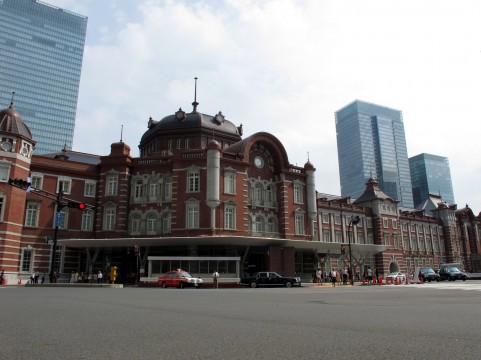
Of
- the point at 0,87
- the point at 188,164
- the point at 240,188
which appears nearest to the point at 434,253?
the point at 240,188

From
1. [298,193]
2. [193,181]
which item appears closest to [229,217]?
[193,181]

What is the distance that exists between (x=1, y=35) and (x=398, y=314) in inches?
5481

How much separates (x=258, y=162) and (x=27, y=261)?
2454 cm

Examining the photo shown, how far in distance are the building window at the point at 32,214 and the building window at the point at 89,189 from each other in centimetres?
478

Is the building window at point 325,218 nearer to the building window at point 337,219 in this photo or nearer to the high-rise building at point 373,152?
the building window at point 337,219

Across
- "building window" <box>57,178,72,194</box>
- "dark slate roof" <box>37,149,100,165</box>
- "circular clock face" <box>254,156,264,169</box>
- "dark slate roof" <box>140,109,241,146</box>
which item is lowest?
"building window" <box>57,178,72,194</box>

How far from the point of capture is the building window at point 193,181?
39625 millimetres

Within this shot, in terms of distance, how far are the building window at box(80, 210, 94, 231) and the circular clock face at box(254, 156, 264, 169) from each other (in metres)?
17.8

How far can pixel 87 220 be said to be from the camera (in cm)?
4075

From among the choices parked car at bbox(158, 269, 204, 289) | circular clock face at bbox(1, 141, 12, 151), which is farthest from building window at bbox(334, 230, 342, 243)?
circular clock face at bbox(1, 141, 12, 151)

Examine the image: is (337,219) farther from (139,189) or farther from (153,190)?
(139,189)

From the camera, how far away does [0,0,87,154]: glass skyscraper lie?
117 metres

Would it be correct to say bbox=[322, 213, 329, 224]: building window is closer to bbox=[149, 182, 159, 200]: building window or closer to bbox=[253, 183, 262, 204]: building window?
Answer: bbox=[253, 183, 262, 204]: building window

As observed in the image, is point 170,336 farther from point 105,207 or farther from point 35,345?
point 105,207
